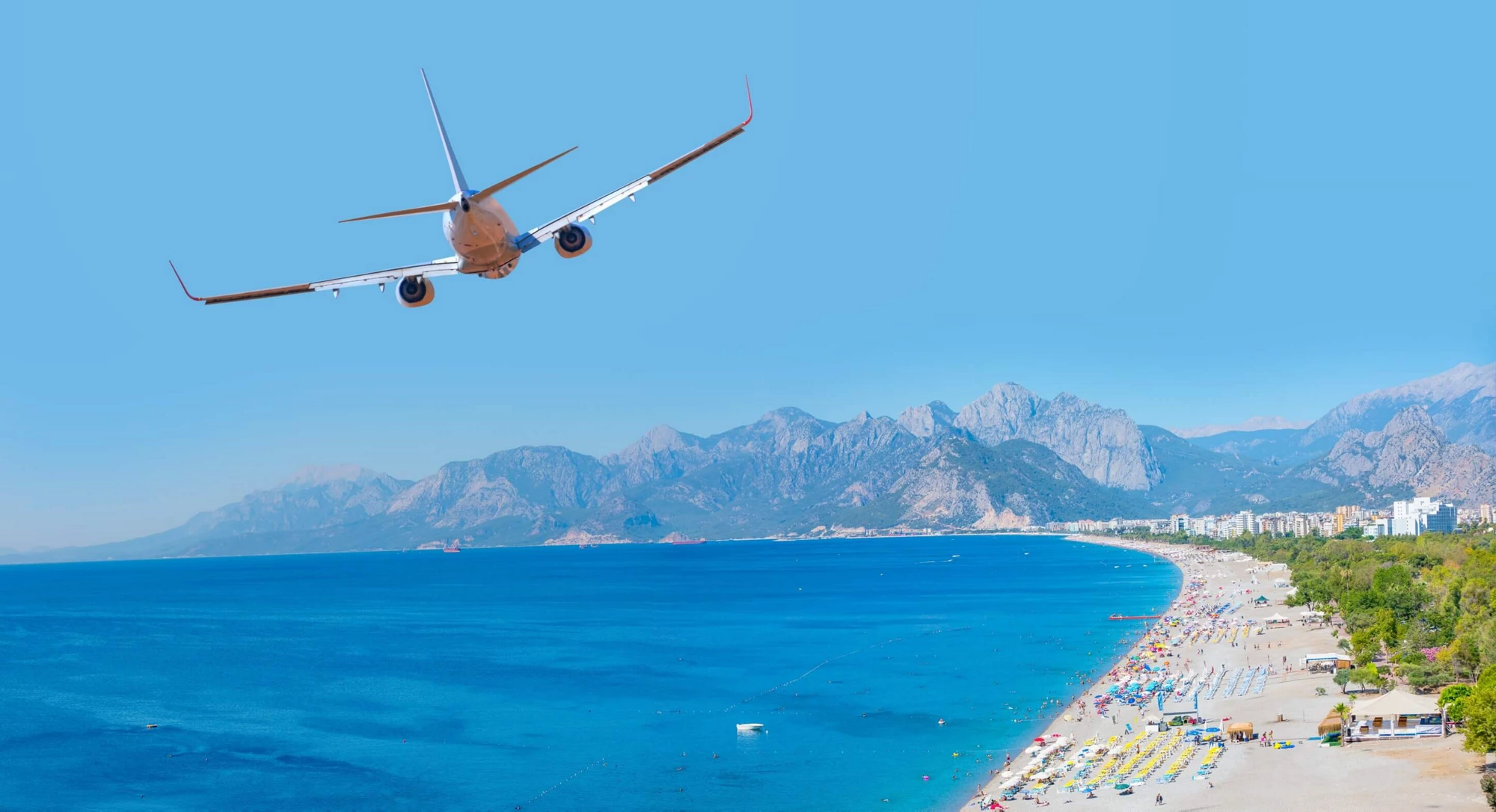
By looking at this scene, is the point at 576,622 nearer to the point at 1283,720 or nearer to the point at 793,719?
the point at 793,719

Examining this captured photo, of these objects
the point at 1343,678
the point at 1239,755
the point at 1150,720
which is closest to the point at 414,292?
the point at 1239,755

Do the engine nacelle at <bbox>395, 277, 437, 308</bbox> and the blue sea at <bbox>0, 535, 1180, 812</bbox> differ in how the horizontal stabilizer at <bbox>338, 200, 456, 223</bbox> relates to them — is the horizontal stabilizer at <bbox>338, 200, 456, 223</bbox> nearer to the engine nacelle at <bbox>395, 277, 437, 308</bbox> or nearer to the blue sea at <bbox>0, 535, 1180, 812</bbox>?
the engine nacelle at <bbox>395, 277, 437, 308</bbox>

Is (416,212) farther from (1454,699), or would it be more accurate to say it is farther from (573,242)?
(1454,699)

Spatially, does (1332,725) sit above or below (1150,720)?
above

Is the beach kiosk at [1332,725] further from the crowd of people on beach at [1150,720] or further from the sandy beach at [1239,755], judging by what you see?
the crowd of people on beach at [1150,720]

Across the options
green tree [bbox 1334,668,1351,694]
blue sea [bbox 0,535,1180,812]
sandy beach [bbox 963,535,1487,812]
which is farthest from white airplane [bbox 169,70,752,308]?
green tree [bbox 1334,668,1351,694]

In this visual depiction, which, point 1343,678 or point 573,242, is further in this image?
point 1343,678
